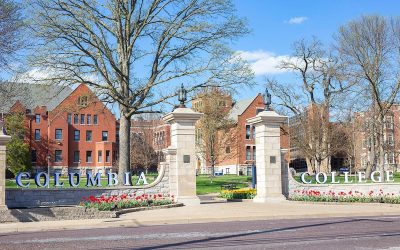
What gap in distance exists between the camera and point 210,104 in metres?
52.8

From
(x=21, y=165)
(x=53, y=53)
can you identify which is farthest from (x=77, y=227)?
(x=21, y=165)

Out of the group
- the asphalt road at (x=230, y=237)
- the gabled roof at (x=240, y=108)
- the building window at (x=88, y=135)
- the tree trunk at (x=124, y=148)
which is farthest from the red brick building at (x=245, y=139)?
the asphalt road at (x=230, y=237)

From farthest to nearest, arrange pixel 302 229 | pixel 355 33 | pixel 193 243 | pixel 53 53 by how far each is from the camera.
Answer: pixel 355 33 < pixel 53 53 < pixel 302 229 < pixel 193 243

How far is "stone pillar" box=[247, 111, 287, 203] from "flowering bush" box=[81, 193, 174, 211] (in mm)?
4520

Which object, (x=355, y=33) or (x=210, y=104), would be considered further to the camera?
(x=210, y=104)

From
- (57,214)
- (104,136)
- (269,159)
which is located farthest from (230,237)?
(104,136)

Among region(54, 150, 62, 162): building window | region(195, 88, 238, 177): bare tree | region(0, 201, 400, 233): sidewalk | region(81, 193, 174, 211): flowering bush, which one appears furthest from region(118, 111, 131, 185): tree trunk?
region(54, 150, 62, 162): building window

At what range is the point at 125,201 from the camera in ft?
69.0

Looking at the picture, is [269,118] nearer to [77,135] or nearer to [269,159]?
[269,159]

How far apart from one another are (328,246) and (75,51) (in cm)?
2323

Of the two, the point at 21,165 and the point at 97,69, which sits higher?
the point at 97,69

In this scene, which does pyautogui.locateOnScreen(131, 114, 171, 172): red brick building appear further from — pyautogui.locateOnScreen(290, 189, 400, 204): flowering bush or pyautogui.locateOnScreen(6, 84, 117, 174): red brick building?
pyautogui.locateOnScreen(290, 189, 400, 204): flowering bush

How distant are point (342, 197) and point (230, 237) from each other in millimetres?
13337

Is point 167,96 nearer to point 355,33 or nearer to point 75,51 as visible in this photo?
point 75,51
